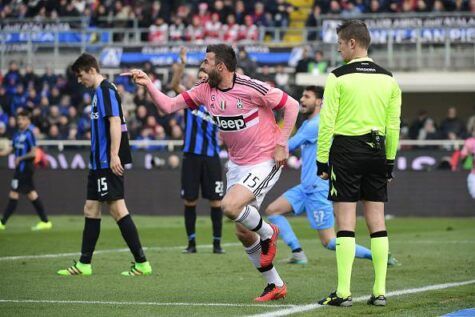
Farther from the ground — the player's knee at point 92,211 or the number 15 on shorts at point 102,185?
the number 15 on shorts at point 102,185

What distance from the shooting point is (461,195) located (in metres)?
23.6

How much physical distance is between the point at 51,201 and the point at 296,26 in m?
10.1

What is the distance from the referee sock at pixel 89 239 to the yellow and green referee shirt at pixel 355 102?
11.6 ft

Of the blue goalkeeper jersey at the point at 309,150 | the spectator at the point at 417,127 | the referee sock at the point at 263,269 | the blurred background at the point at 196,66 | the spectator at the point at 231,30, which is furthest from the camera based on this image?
the spectator at the point at 231,30

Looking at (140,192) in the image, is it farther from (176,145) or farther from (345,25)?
(345,25)

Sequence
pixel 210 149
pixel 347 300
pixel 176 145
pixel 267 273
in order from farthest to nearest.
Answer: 1. pixel 176 145
2. pixel 210 149
3. pixel 267 273
4. pixel 347 300

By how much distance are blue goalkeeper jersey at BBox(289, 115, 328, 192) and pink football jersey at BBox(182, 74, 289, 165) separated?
2.63 m

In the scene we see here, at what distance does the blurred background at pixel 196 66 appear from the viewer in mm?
24281

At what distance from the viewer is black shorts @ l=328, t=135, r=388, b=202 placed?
8.55m

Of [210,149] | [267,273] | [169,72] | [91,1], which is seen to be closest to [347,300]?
[267,273]

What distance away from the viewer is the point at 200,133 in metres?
14.4

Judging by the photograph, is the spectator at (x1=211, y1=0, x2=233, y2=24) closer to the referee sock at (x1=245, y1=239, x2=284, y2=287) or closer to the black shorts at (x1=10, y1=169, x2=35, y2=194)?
the black shorts at (x1=10, y1=169, x2=35, y2=194)

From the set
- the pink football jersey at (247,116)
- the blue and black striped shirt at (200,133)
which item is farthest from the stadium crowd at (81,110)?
the pink football jersey at (247,116)

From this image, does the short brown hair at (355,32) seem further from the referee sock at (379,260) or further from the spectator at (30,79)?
the spectator at (30,79)
